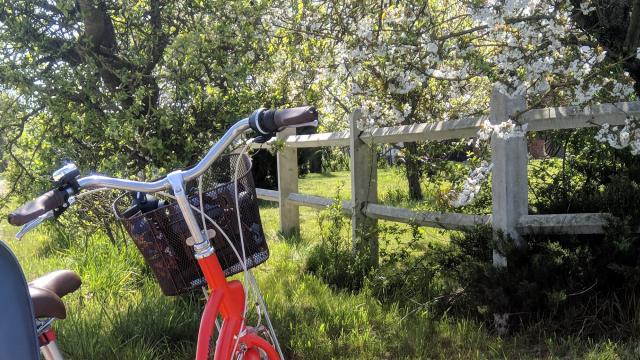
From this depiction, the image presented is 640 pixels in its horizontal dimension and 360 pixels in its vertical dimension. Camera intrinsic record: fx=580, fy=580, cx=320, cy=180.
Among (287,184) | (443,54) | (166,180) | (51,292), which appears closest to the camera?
(51,292)

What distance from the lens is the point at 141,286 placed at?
4277mm

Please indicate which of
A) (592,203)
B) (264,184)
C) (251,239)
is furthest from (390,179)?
(251,239)

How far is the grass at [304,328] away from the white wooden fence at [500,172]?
0.51 m

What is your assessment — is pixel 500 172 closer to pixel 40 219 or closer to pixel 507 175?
pixel 507 175

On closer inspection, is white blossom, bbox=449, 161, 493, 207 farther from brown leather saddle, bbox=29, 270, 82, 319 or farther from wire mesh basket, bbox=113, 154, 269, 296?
brown leather saddle, bbox=29, 270, 82, 319

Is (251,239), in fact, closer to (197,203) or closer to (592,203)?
(197,203)

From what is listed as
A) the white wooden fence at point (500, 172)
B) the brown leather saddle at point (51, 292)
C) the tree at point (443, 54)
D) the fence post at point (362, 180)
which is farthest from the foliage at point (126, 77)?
the brown leather saddle at point (51, 292)

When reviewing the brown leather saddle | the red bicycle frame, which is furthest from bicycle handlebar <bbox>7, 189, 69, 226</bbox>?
the red bicycle frame

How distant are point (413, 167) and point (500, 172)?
2.00m

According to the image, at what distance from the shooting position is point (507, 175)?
3.29 m

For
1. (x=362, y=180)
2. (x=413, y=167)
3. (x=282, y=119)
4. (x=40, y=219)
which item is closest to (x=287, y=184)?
(x=413, y=167)

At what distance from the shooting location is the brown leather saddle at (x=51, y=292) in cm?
166

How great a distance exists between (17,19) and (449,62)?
2.98 m

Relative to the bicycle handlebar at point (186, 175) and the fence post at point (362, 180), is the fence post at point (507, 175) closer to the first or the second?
the fence post at point (362, 180)
